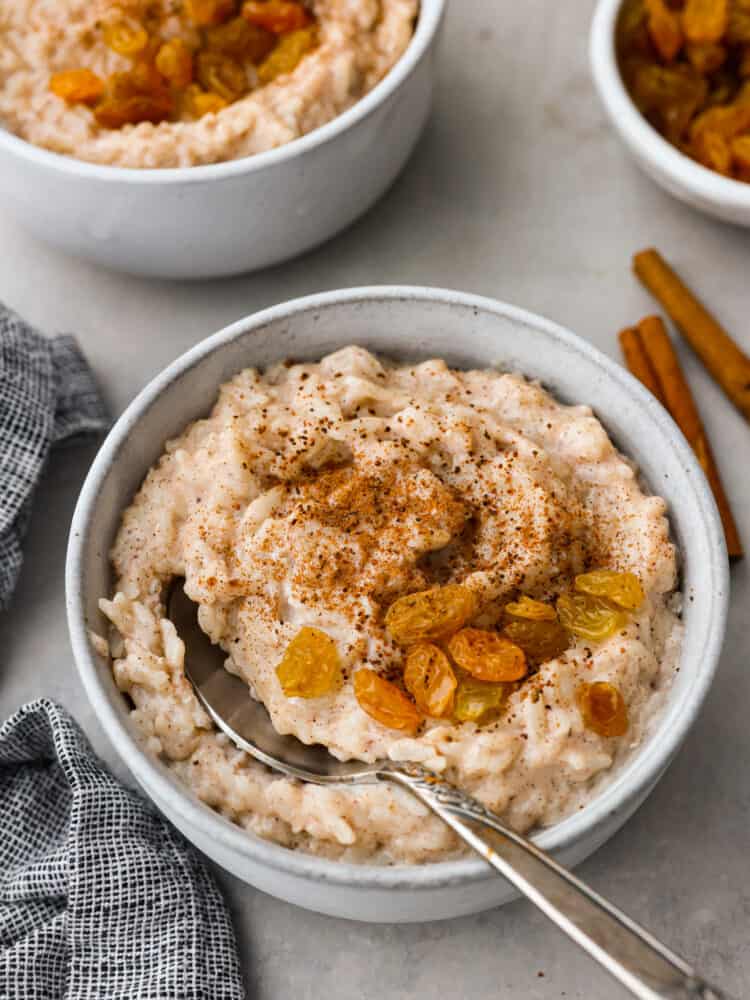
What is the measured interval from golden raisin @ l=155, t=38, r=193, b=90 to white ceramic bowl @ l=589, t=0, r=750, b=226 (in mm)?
1108

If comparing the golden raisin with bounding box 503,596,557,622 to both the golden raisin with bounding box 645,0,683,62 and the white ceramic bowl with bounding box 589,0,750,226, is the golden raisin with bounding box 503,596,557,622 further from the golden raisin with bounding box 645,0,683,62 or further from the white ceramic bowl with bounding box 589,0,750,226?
the golden raisin with bounding box 645,0,683,62

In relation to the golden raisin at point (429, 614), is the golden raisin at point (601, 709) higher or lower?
lower

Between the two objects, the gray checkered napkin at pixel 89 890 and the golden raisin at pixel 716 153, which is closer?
the gray checkered napkin at pixel 89 890

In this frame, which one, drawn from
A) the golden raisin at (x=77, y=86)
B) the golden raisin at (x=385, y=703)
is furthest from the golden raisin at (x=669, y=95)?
the golden raisin at (x=385, y=703)

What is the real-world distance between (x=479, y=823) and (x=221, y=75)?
6.95 feet

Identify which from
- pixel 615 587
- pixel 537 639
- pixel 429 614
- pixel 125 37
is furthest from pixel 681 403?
pixel 125 37

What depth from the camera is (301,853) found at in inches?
90.7

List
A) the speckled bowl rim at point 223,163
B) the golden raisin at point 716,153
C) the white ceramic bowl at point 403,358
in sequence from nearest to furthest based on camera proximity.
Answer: the white ceramic bowl at point 403,358
the speckled bowl rim at point 223,163
the golden raisin at point 716,153

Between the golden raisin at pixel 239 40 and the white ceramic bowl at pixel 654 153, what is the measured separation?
912 mm

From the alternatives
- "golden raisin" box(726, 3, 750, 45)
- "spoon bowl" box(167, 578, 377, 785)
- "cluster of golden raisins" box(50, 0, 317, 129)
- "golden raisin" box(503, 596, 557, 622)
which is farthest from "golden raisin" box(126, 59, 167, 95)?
"golden raisin" box(503, 596, 557, 622)

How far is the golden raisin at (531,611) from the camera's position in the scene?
7.97 ft

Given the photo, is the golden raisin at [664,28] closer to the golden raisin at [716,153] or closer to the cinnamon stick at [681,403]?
the golden raisin at [716,153]

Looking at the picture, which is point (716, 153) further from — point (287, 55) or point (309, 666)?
point (309, 666)

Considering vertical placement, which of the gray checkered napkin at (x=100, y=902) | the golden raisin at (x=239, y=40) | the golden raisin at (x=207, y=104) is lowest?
the gray checkered napkin at (x=100, y=902)
